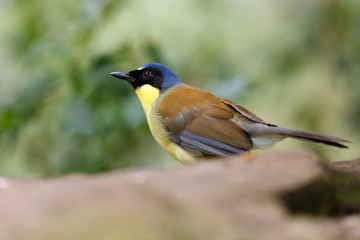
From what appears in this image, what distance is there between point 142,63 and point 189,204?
3.89m

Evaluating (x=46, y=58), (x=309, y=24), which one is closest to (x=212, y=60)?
(x=309, y=24)

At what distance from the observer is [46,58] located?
6.81 metres

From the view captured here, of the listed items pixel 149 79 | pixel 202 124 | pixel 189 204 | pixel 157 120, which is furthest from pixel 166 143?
pixel 189 204

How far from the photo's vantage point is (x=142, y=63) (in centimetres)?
632

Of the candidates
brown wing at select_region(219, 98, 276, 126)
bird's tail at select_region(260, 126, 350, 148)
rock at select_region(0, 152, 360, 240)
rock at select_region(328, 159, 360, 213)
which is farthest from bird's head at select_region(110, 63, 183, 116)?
rock at select_region(0, 152, 360, 240)

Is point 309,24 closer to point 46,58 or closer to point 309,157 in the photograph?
point 46,58

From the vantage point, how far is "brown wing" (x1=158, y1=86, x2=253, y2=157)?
4.79m

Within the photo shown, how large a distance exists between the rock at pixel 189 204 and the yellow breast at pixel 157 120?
1.91 meters

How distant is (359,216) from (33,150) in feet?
18.0

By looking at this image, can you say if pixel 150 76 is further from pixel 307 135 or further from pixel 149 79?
pixel 307 135

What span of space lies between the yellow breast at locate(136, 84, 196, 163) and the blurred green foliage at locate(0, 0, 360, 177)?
5.6 inches

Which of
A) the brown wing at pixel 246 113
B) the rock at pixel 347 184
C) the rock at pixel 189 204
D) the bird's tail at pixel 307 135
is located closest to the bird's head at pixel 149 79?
the brown wing at pixel 246 113

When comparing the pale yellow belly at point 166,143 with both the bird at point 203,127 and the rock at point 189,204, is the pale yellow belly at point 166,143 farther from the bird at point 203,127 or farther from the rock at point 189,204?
the rock at point 189,204

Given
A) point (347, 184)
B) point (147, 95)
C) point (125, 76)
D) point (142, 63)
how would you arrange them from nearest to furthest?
1. point (347, 184)
2. point (147, 95)
3. point (125, 76)
4. point (142, 63)
